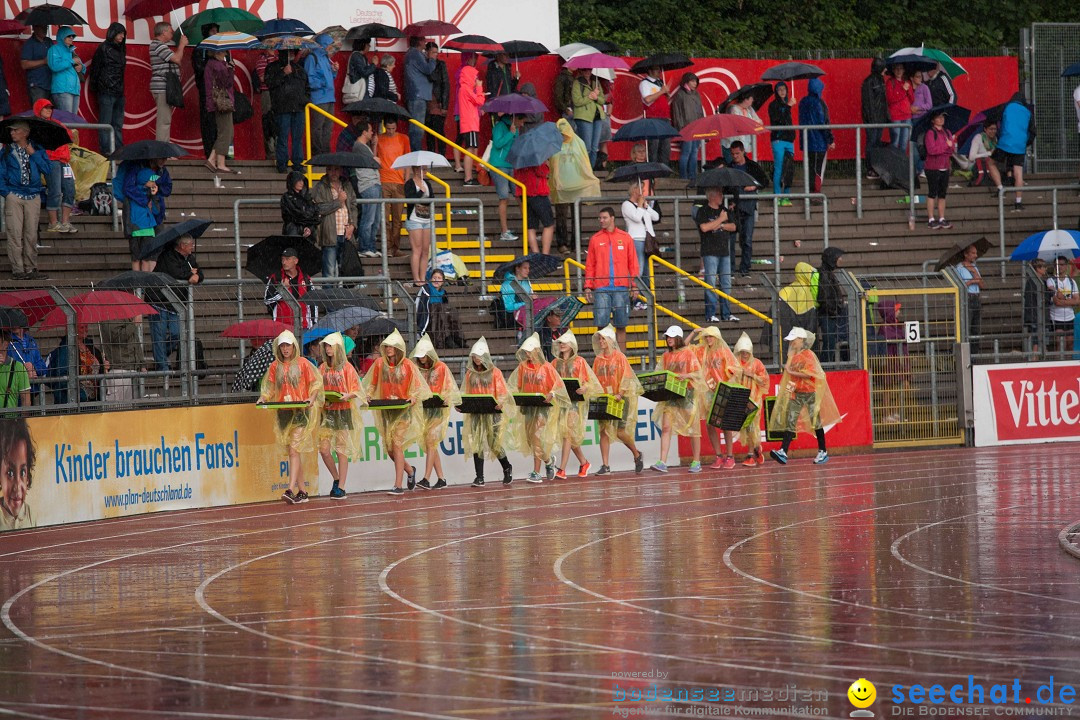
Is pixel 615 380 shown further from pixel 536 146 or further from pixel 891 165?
pixel 891 165

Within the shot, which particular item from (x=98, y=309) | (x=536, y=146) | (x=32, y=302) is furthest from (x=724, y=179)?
(x=32, y=302)

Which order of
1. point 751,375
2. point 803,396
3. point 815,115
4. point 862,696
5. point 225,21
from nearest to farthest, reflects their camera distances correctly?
point 862,696
point 751,375
point 803,396
point 225,21
point 815,115

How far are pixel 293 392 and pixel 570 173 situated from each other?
8.26 metres

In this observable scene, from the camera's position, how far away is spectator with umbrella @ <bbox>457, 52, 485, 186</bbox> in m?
28.6

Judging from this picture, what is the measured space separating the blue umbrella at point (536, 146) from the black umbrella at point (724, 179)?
2306 millimetres

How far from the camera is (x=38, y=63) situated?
2573 centimetres

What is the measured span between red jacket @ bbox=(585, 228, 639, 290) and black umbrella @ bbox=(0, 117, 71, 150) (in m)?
7.50

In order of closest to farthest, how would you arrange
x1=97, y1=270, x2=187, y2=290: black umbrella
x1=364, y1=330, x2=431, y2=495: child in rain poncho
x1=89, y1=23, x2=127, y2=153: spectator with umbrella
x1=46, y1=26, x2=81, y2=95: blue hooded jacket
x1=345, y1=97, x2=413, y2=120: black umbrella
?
1. x1=97, y1=270, x2=187, y2=290: black umbrella
2. x1=364, y1=330, x2=431, y2=495: child in rain poncho
3. x1=46, y1=26, x2=81, y2=95: blue hooded jacket
4. x1=345, y1=97, x2=413, y2=120: black umbrella
5. x1=89, y1=23, x2=127, y2=153: spectator with umbrella

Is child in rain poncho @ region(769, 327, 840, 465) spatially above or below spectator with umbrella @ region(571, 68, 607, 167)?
below

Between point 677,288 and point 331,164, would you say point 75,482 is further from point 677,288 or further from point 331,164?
point 677,288

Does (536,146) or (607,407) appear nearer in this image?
(607,407)

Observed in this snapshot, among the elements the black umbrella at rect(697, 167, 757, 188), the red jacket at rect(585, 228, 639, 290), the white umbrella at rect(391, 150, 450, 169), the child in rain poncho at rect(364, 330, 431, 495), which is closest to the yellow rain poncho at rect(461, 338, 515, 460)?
the child in rain poncho at rect(364, 330, 431, 495)

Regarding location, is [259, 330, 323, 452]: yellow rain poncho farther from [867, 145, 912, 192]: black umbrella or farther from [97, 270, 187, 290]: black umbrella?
[867, 145, 912, 192]: black umbrella

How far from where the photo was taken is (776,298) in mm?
→ 25734
